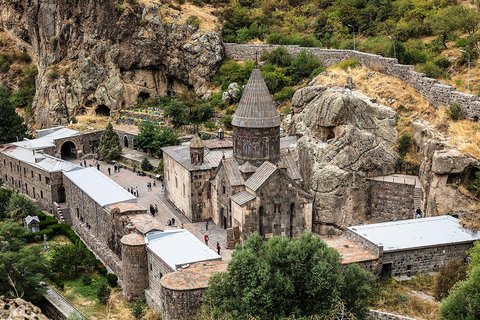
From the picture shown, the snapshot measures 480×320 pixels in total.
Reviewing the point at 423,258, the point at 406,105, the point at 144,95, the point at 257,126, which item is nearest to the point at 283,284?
the point at 423,258

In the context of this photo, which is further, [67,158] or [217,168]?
[67,158]

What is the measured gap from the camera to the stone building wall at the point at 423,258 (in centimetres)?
2675

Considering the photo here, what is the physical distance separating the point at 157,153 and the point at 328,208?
19476 mm

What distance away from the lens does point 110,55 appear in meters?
61.1

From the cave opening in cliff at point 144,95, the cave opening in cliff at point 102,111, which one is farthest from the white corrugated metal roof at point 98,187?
the cave opening in cliff at point 144,95

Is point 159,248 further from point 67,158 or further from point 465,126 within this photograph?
point 67,158

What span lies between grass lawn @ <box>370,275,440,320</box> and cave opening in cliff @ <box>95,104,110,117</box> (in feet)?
143

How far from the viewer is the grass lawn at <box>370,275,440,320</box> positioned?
23312 millimetres

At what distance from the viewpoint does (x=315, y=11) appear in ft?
226

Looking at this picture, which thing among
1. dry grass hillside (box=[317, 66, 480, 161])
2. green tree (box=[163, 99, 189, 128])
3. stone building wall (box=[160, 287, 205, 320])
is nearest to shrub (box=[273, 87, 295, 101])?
dry grass hillside (box=[317, 66, 480, 161])

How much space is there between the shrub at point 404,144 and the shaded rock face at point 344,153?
0.52 meters

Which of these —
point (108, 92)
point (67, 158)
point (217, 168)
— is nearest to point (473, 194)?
point (217, 168)

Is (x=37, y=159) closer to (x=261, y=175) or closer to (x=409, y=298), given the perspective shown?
(x=261, y=175)

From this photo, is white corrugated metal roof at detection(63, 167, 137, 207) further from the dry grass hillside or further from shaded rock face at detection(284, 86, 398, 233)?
the dry grass hillside
